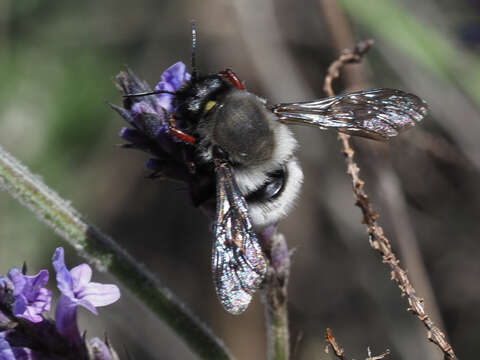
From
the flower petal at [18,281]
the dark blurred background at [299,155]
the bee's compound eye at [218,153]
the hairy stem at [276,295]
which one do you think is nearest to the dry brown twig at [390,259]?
the hairy stem at [276,295]

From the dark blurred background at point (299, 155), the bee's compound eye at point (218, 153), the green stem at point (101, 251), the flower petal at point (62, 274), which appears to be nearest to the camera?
the flower petal at point (62, 274)

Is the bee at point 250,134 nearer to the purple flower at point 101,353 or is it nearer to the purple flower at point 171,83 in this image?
the purple flower at point 171,83

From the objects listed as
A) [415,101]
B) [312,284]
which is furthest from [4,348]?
[312,284]

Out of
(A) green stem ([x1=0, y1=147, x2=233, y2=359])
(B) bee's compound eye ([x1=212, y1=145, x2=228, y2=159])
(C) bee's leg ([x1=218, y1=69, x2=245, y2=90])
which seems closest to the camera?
(A) green stem ([x1=0, y1=147, x2=233, y2=359])

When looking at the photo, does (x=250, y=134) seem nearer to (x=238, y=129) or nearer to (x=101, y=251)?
(x=238, y=129)

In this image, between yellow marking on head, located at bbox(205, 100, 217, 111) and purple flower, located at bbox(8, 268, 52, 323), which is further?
yellow marking on head, located at bbox(205, 100, 217, 111)

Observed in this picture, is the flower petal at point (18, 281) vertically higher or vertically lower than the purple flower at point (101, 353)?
higher

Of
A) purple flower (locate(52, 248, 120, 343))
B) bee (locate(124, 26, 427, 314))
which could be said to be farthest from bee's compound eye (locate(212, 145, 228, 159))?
purple flower (locate(52, 248, 120, 343))

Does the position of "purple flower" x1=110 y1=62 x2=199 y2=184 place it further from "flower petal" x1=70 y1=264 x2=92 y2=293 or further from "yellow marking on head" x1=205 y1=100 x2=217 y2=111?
"flower petal" x1=70 y1=264 x2=92 y2=293
